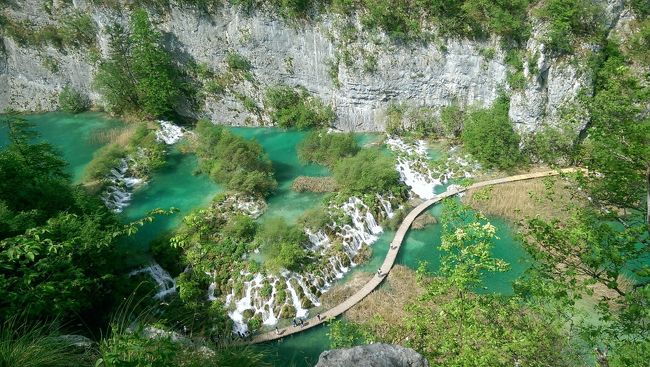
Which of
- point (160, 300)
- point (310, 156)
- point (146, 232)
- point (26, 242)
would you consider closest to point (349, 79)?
point (310, 156)

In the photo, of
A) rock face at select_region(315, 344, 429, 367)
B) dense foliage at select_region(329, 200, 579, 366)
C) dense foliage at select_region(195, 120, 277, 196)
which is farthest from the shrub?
rock face at select_region(315, 344, 429, 367)

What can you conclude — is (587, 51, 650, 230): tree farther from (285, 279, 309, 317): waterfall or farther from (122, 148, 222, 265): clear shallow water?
(122, 148, 222, 265): clear shallow water

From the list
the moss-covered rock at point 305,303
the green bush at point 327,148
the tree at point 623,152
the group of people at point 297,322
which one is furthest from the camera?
the green bush at point 327,148

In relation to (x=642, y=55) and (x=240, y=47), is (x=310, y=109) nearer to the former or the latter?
(x=240, y=47)

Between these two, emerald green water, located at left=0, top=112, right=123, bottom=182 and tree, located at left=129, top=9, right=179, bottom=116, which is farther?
tree, located at left=129, top=9, right=179, bottom=116

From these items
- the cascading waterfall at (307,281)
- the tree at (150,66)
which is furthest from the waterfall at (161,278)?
the tree at (150,66)

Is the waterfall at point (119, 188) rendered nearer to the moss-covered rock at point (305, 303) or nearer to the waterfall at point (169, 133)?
the waterfall at point (169, 133)

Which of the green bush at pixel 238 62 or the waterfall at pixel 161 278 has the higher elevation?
the green bush at pixel 238 62

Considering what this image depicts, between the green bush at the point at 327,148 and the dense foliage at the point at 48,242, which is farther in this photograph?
the green bush at the point at 327,148
